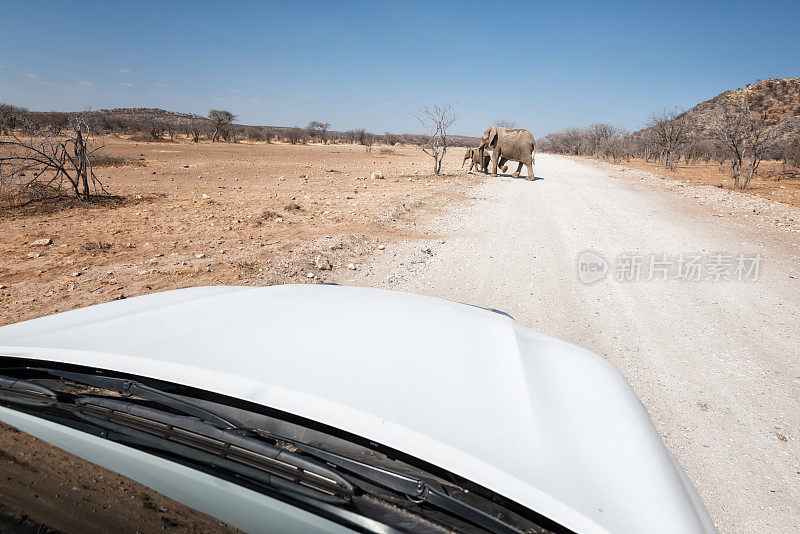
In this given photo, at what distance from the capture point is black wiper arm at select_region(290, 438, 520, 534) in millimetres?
949

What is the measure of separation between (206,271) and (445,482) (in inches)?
198

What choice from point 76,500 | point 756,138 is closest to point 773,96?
point 756,138

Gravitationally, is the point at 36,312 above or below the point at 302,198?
below

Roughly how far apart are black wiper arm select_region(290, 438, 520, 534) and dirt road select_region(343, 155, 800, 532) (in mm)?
1904

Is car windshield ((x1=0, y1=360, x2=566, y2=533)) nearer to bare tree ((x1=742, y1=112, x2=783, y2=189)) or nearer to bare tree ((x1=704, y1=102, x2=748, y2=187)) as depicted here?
bare tree ((x1=742, y1=112, x2=783, y2=189))

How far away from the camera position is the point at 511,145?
19.3m

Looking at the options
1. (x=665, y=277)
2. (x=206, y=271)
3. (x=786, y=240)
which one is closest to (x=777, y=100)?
(x=786, y=240)

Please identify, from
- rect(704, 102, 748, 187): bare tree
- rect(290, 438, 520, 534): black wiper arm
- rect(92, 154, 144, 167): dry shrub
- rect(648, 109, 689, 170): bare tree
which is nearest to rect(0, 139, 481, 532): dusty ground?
Answer: rect(290, 438, 520, 534): black wiper arm

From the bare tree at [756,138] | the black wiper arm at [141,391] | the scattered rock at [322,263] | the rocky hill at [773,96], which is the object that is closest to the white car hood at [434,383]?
the black wiper arm at [141,391]

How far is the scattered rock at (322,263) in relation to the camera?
18.0 ft

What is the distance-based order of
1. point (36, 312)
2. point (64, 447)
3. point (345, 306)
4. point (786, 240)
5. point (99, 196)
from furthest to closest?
point (99, 196)
point (786, 240)
point (36, 312)
point (345, 306)
point (64, 447)

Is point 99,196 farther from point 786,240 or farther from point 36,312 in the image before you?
point 786,240

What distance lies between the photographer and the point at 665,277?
544cm

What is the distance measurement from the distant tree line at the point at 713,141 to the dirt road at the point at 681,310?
33.7 feet
